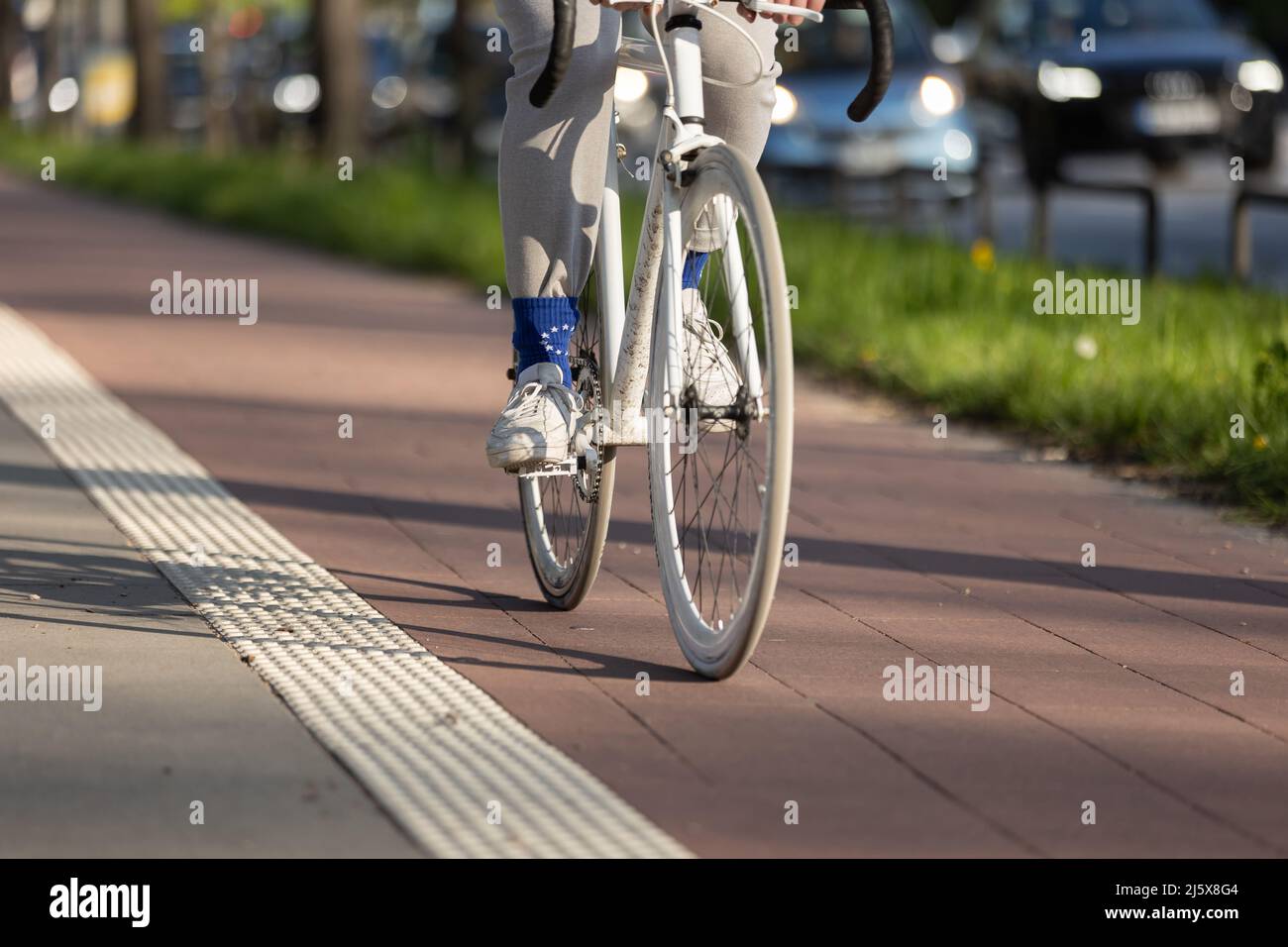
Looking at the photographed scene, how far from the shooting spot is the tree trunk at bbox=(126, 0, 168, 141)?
97.7 feet

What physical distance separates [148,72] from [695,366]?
90.2ft

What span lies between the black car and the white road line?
12074mm

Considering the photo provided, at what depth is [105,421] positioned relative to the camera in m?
7.37

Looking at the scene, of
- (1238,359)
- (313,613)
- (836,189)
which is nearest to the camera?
(313,613)

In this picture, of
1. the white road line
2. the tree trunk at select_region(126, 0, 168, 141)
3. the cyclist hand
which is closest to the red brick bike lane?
the white road line

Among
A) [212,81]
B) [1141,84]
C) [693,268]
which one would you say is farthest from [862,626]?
[212,81]

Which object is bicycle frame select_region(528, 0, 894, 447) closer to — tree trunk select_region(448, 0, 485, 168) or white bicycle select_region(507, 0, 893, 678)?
white bicycle select_region(507, 0, 893, 678)

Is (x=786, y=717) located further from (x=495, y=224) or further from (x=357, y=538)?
(x=495, y=224)

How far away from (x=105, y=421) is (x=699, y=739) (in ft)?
13.8

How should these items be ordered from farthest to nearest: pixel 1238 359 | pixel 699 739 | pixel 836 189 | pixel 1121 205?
pixel 1121 205 < pixel 836 189 < pixel 1238 359 < pixel 699 739

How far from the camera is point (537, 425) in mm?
4395

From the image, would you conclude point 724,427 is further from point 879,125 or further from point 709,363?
point 879,125
